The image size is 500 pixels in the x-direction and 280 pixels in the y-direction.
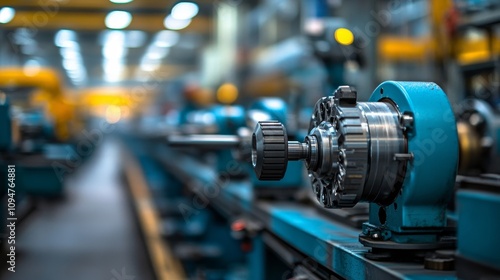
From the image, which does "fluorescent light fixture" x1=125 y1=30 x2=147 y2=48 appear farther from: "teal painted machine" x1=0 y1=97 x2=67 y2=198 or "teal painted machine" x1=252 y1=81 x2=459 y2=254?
"teal painted machine" x1=252 y1=81 x2=459 y2=254

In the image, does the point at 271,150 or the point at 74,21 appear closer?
the point at 271,150

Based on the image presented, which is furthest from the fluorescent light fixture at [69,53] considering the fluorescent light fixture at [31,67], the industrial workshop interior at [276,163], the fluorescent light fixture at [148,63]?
the fluorescent light fixture at [148,63]

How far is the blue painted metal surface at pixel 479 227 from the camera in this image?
1.05 m

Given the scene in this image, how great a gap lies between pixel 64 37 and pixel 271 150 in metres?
4.05

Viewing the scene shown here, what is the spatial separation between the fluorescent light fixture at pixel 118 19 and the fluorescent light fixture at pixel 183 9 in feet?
1.13

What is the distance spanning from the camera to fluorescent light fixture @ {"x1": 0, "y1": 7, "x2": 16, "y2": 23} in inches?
103

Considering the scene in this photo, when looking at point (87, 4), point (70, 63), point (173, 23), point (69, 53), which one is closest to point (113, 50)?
point (69, 53)

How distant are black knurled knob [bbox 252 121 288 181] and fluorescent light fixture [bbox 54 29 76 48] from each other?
329 cm

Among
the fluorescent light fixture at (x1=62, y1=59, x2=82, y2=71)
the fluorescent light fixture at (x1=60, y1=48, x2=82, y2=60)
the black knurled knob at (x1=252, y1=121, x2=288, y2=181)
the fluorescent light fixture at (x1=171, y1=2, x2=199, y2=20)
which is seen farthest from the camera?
the fluorescent light fixture at (x1=62, y1=59, x2=82, y2=71)

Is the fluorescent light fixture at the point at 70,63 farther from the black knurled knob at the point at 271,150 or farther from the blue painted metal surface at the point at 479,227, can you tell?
the blue painted metal surface at the point at 479,227

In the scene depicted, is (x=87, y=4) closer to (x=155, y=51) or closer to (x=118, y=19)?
(x=118, y=19)

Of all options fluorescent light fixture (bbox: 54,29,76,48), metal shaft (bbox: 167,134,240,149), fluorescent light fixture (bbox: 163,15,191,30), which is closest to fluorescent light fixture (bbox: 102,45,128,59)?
fluorescent light fixture (bbox: 54,29,76,48)

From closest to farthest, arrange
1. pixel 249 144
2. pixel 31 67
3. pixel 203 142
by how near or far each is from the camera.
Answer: pixel 203 142 → pixel 249 144 → pixel 31 67

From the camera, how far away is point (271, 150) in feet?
4.50
